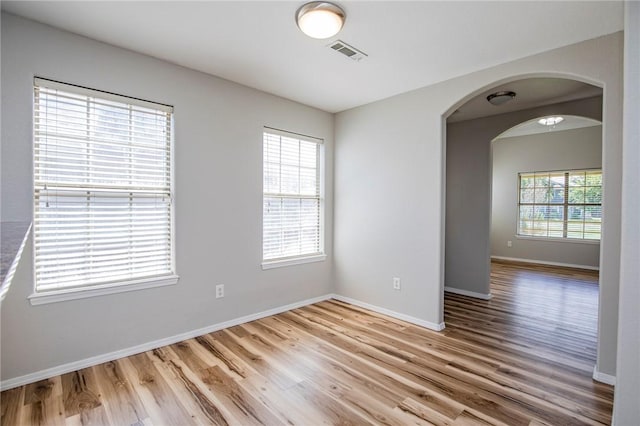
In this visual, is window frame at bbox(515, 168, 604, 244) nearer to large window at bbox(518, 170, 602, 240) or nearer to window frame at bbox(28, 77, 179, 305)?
large window at bbox(518, 170, 602, 240)

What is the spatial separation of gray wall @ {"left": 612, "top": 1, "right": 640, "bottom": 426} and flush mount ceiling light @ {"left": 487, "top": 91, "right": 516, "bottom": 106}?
7.45ft

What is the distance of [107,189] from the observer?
2.55 m

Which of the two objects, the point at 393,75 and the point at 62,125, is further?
the point at 393,75

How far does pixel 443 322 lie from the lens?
11.1 feet

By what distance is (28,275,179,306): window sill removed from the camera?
2262 millimetres

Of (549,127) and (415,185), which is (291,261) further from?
(549,127)

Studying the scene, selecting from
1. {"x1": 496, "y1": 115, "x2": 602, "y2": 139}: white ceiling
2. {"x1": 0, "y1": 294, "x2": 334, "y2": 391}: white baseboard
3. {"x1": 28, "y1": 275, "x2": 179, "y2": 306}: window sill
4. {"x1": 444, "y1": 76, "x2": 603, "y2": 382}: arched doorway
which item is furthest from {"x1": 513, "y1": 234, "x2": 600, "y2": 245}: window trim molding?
{"x1": 28, "y1": 275, "x2": 179, "y2": 306}: window sill

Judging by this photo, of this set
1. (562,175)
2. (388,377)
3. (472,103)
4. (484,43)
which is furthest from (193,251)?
(562,175)

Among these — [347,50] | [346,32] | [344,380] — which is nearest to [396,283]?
[344,380]

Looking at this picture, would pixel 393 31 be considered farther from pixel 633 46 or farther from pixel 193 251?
pixel 193 251

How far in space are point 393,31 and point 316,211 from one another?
245 centimetres

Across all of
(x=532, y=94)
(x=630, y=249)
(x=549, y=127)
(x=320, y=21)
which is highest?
(x=549, y=127)

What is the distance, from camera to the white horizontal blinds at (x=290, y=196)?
3.74 metres

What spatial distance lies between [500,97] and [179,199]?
3.72 metres
